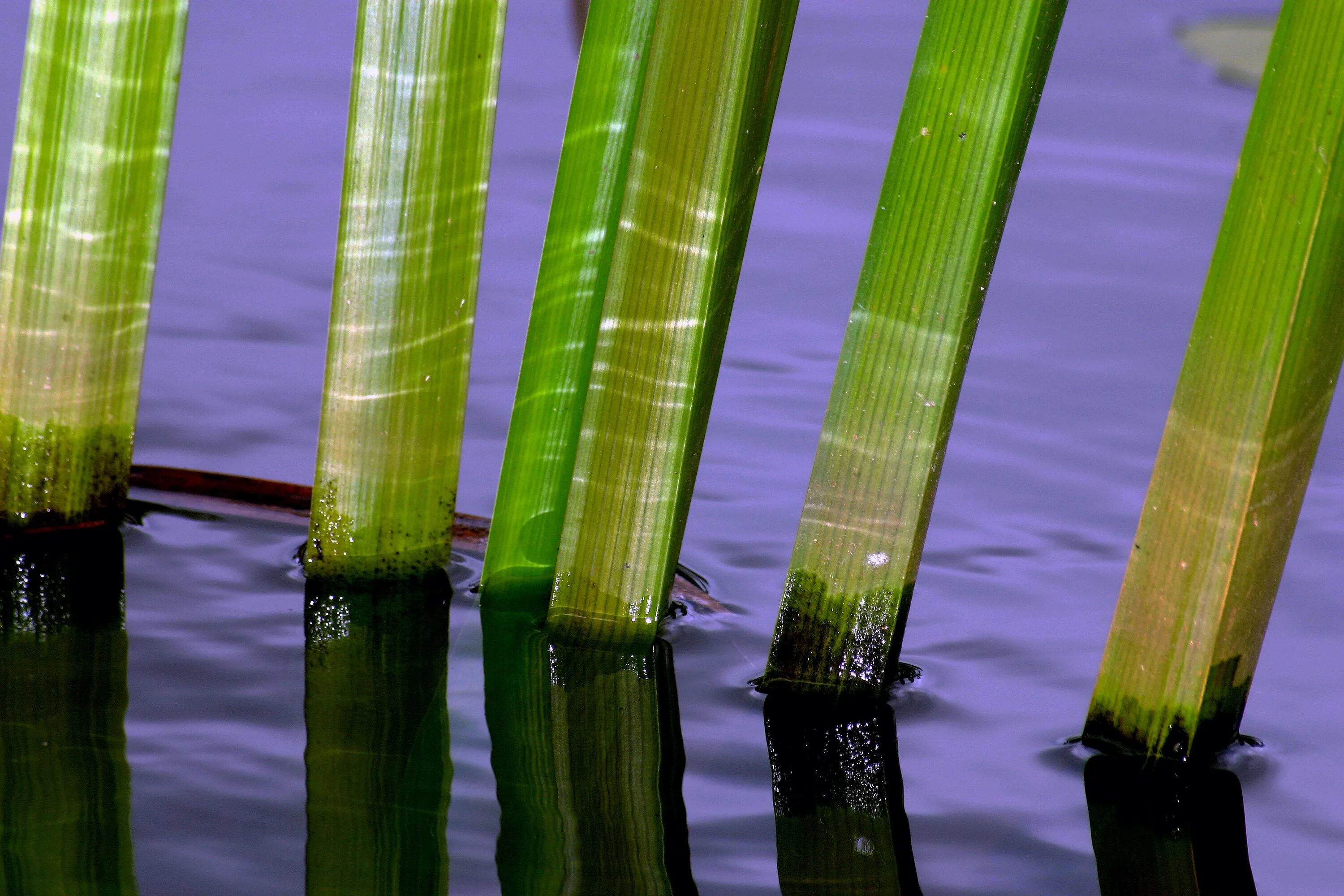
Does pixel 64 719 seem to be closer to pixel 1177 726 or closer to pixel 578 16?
pixel 1177 726

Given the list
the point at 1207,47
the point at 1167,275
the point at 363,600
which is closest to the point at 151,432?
the point at 363,600

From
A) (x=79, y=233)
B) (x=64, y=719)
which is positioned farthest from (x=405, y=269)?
(x=64, y=719)

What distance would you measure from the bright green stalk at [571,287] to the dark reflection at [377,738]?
0.18 metres

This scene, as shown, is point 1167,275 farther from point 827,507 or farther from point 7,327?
point 7,327

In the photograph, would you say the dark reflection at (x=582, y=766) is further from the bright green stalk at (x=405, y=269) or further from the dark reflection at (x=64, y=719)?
the dark reflection at (x=64, y=719)

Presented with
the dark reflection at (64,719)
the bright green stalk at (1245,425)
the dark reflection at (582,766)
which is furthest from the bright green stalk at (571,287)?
the bright green stalk at (1245,425)

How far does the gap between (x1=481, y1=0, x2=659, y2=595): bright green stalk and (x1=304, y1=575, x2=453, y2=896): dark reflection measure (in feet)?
0.60

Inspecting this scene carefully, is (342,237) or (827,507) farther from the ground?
(342,237)

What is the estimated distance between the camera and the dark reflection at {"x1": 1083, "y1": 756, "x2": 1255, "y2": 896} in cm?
182

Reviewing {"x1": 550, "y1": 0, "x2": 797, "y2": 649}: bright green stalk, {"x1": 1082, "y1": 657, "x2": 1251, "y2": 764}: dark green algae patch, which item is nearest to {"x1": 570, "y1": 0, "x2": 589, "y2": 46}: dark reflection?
{"x1": 550, "y1": 0, "x2": 797, "y2": 649}: bright green stalk

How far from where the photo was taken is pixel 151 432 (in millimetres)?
3061

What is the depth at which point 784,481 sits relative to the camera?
3.07 meters

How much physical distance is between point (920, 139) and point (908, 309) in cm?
20

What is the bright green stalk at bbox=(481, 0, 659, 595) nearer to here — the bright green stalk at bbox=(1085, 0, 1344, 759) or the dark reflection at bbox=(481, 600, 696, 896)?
the dark reflection at bbox=(481, 600, 696, 896)
